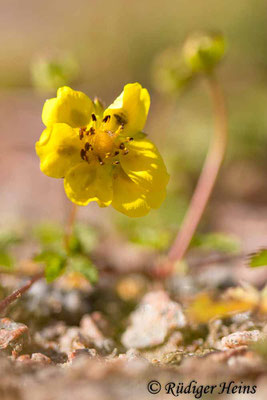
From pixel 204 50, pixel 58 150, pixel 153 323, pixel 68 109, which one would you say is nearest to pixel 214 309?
pixel 153 323

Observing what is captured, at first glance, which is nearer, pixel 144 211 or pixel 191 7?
pixel 144 211

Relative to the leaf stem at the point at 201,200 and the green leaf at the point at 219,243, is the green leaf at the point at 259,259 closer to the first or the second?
the green leaf at the point at 219,243

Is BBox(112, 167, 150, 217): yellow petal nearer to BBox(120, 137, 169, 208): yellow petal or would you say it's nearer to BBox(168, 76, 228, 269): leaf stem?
BBox(120, 137, 169, 208): yellow petal

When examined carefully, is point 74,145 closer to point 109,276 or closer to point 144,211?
point 144,211

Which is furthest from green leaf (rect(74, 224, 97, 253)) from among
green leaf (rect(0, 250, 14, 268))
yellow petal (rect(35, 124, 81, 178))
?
yellow petal (rect(35, 124, 81, 178))

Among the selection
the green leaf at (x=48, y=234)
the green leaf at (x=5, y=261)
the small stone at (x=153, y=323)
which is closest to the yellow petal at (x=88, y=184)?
the green leaf at (x=5, y=261)

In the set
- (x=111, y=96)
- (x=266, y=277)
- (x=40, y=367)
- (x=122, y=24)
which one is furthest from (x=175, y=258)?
(x=122, y=24)
